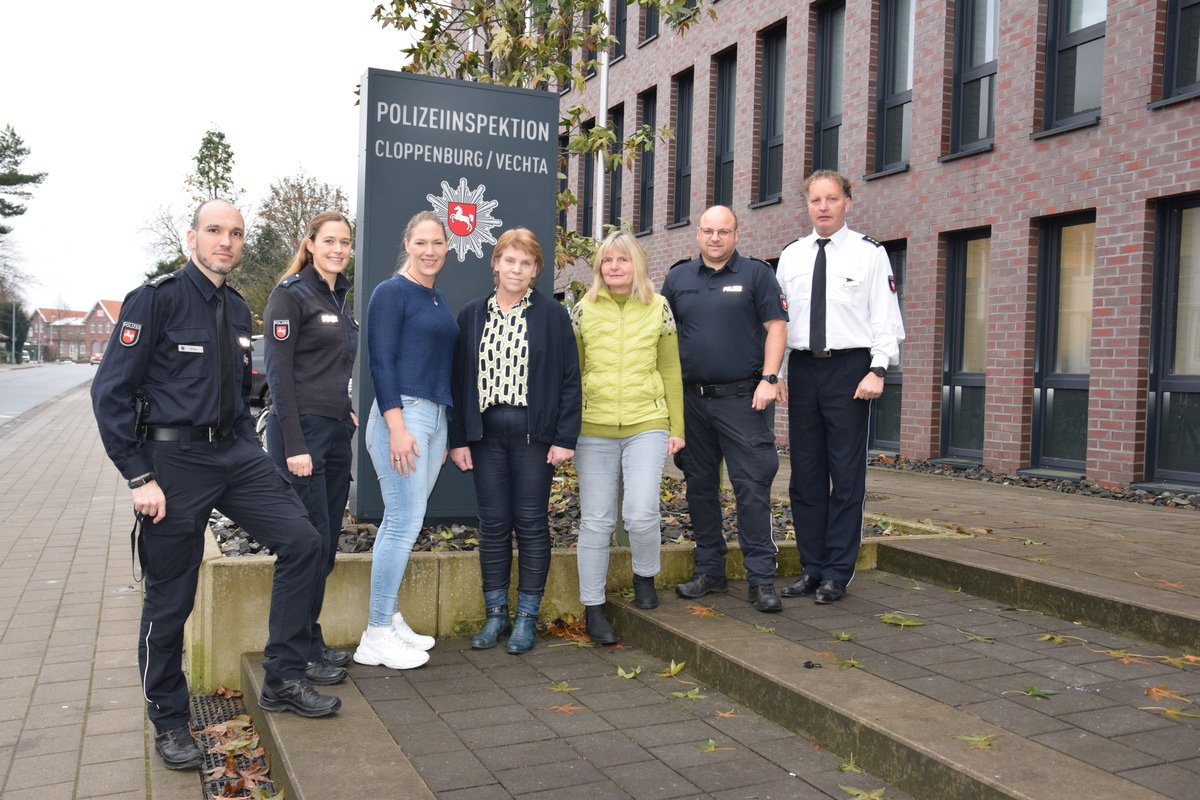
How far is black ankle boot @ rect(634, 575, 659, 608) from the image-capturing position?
5000 mm

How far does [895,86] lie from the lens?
1371 cm

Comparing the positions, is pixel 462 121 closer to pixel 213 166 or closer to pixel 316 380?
pixel 316 380

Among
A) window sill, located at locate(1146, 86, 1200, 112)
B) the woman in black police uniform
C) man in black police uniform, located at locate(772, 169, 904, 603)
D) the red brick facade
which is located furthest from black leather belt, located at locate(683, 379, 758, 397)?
window sill, located at locate(1146, 86, 1200, 112)

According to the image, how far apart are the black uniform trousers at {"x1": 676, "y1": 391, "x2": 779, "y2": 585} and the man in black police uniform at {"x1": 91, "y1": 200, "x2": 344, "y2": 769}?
2.01 metres

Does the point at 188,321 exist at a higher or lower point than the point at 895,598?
higher

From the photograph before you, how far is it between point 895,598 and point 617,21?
18.7m

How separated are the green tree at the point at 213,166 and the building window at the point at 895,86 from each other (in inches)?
1768

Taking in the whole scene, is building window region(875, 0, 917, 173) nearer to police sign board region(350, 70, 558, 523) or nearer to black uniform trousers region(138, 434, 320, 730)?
police sign board region(350, 70, 558, 523)

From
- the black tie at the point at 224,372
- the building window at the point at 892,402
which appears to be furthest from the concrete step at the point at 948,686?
the building window at the point at 892,402

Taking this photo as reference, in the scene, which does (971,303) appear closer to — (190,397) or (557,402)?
(557,402)

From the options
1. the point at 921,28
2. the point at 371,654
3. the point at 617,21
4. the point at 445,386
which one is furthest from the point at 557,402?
the point at 617,21

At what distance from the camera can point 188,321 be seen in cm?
367

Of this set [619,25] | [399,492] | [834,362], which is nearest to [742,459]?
[834,362]

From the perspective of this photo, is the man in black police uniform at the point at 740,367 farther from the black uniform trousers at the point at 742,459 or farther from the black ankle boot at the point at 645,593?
the black ankle boot at the point at 645,593
